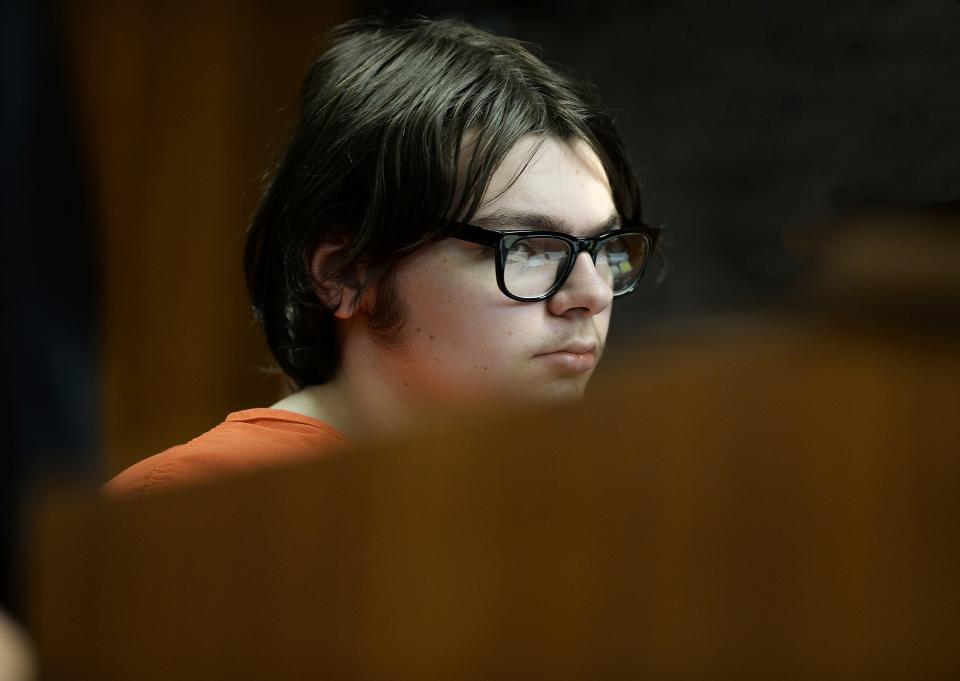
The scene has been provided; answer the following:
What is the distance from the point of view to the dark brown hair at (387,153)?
0.62 meters

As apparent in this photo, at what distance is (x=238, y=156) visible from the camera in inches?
28.5

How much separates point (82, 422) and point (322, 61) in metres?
0.25

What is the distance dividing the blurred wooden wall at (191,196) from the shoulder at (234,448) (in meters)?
0.04

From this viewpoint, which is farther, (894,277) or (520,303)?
(520,303)

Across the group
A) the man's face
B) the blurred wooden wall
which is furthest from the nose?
the blurred wooden wall

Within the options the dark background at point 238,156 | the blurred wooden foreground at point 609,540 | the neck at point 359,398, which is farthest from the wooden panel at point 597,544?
the neck at point 359,398

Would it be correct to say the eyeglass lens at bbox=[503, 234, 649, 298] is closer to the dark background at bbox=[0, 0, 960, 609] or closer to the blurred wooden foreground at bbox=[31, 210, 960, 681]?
the dark background at bbox=[0, 0, 960, 609]

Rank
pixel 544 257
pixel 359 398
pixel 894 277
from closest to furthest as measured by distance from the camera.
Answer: pixel 894 277 < pixel 544 257 < pixel 359 398

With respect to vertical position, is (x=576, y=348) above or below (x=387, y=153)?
below

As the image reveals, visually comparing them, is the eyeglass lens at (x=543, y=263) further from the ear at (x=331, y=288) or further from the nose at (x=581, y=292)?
the ear at (x=331, y=288)

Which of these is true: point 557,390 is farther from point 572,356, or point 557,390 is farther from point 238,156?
point 238,156

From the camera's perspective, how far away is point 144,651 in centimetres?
41

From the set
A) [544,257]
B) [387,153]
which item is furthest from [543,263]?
[387,153]

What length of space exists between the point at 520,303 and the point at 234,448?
0.17 metres
